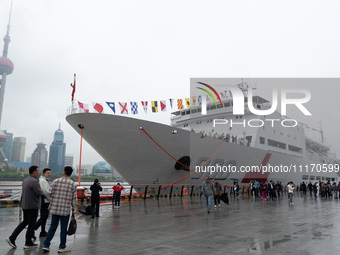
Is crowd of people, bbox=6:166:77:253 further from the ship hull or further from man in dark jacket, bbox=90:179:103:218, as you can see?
the ship hull

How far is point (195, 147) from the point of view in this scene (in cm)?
1531

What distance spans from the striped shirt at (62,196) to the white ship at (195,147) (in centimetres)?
799

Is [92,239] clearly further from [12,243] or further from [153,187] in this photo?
[153,187]

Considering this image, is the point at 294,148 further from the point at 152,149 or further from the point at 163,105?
the point at 152,149

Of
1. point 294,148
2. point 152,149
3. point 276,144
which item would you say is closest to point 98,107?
point 152,149

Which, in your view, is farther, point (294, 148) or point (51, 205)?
point (294, 148)

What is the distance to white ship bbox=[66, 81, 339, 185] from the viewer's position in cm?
1280

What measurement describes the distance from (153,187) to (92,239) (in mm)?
10081

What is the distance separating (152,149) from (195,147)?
293cm

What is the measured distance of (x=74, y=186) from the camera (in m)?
4.36

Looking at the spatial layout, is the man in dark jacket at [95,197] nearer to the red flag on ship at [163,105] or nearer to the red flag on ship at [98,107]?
the red flag on ship at [98,107]

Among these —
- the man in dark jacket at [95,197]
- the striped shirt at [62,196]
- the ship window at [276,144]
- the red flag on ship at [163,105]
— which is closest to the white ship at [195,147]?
the ship window at [276,144]

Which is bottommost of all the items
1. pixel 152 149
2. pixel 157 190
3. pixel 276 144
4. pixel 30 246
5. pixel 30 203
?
pixel 157 190

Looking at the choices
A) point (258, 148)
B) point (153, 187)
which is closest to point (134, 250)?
point (153, 187)
